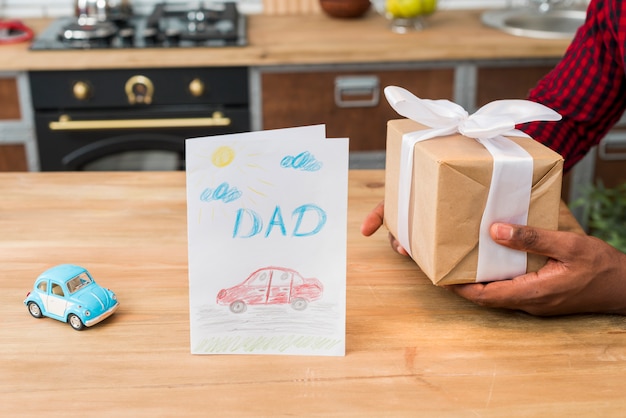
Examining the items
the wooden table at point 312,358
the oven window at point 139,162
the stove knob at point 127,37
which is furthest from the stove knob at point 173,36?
the wooden table at point 312,358

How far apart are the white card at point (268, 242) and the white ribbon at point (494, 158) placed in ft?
0.48

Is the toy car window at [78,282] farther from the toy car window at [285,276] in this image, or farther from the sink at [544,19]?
the sink at [544,19]

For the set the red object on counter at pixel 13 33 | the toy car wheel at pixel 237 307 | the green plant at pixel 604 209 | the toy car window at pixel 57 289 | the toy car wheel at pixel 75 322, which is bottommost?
the green plant at pixel 604 209

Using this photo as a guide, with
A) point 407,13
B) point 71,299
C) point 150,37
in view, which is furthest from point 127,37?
point 71,299

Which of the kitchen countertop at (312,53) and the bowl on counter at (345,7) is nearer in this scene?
the kitchen countertop at (312,53)

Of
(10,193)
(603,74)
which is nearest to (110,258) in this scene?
(10,193)

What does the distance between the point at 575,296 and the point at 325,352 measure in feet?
1.02

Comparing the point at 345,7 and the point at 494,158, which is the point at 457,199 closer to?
the point at 494,158

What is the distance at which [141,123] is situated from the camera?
8.36ft

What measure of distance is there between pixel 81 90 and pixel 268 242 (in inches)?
68.6

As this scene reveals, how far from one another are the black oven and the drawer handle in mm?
289

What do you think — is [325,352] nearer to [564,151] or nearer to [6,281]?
[6,281]

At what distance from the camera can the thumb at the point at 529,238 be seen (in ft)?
3.11

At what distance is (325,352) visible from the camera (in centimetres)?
93
